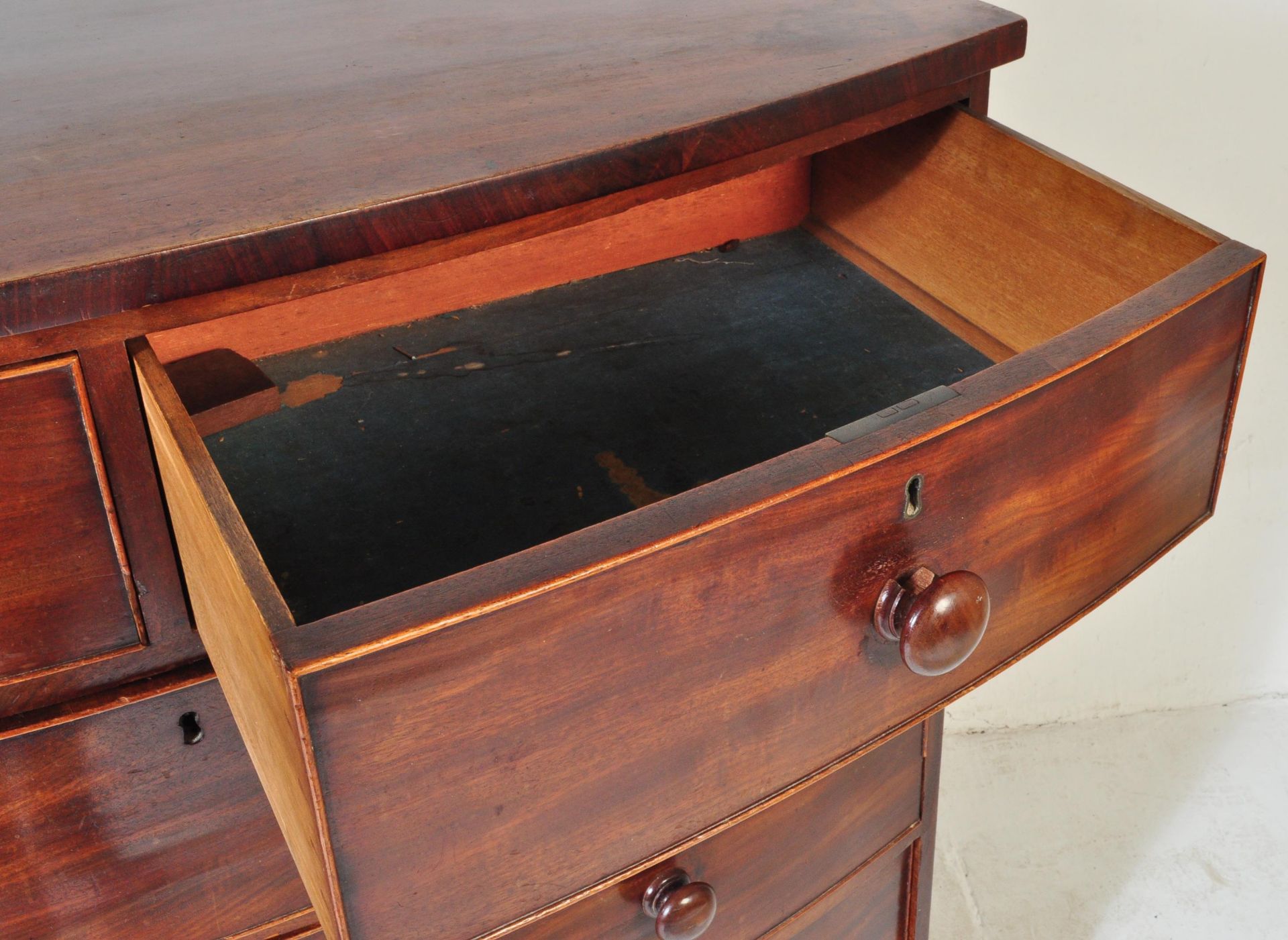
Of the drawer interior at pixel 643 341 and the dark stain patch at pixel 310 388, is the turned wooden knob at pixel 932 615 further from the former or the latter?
the dark stain patch at pixel 310 388

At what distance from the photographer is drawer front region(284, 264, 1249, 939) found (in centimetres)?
41

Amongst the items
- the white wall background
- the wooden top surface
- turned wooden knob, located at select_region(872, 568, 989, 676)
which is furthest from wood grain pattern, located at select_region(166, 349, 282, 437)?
the white wall background

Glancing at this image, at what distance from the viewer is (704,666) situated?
0.46 metres

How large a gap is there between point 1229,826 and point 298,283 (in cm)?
119

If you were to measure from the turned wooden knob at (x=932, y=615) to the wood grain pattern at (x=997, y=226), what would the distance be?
0.22 m

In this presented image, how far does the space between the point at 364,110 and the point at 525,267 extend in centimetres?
23

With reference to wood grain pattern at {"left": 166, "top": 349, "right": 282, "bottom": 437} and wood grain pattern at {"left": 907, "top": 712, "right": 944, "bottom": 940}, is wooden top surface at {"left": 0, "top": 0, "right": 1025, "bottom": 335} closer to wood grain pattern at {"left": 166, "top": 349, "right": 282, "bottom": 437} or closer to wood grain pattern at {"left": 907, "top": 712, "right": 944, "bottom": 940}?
wood grain pattern at {"left": 166, "top": 349, "right": 282, "bottom": 437}

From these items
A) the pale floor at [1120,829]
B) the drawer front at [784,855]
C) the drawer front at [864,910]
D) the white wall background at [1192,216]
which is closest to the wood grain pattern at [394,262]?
the drawer front at [784,855]

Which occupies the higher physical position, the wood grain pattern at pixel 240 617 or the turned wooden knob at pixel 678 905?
the wood grain pattern at pixel 240 617

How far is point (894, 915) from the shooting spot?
0.89 m

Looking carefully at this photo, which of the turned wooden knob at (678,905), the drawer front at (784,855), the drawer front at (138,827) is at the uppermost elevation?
the drawer front at (138,827)

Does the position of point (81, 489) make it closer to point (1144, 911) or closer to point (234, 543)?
point (234, 543)

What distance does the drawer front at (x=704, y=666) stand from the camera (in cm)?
41

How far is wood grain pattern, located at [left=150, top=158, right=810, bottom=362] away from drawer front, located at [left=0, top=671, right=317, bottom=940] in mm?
207
